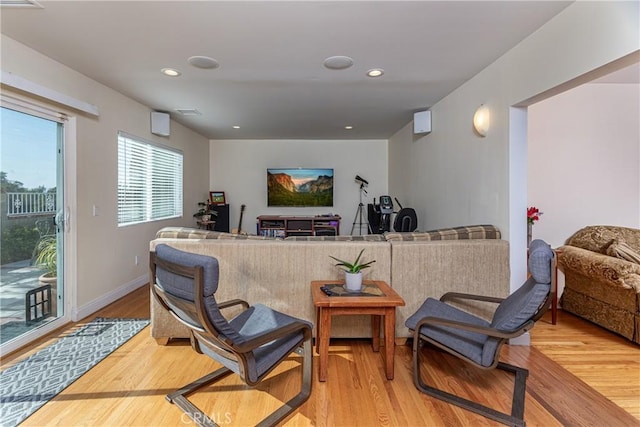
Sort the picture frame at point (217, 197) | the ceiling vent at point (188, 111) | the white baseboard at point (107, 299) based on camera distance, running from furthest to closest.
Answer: the picture frame at point (217, 197) < the ceiling vent at point (188, 111) < the white baseboard at point (107, 299)

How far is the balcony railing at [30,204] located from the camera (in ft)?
8.07

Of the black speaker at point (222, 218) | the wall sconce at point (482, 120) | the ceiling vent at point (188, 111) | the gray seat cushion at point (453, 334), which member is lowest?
the gray seat cushion at point (453, 334)

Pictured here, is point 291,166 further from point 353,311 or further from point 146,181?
point 353,311

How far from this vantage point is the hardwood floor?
1.69 m

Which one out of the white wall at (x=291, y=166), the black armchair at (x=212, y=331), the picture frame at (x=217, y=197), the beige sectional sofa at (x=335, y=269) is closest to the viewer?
the black armchair at (x=212, y=331)

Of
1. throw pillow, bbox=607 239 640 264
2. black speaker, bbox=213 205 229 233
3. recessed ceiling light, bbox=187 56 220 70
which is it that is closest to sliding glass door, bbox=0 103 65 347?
recessed ceiling light, bbox=187 56 220 70

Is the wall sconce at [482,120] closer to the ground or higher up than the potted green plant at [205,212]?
higher up

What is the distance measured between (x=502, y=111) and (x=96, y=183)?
400 cm

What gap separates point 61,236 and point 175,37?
2.12 m

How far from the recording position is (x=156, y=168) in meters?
4.51

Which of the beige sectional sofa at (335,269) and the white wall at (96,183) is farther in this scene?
the white wall at (96,183)

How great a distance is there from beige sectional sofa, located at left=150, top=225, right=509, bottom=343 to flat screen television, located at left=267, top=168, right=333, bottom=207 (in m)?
4.01

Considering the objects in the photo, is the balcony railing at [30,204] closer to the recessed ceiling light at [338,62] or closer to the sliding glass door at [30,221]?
the sliding glass door at [30,221]

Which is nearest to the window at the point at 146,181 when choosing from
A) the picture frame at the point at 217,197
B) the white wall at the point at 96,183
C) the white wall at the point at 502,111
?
the white wall at the point at 96,183
